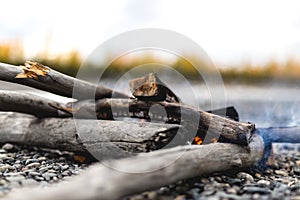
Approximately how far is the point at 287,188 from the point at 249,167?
0.24 m

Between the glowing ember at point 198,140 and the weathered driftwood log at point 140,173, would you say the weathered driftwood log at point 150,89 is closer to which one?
the glowing ember at point 198,140

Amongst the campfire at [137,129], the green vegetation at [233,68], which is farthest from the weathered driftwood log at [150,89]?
the green vegetation at [233,68]

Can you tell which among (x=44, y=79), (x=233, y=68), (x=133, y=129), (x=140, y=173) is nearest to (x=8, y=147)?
(x=44, y=79)

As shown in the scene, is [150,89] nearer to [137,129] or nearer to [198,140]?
[137,129]

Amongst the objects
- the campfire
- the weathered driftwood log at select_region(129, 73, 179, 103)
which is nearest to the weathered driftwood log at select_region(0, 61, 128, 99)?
the campfire

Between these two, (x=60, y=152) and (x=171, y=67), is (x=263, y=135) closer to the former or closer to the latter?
(x=171, y=67)

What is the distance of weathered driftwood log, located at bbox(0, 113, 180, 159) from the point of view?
146 centimetres

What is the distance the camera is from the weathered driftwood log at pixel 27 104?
173cm

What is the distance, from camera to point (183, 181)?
1.26 m

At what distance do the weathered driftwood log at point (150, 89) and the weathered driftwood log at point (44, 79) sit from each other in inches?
11.3

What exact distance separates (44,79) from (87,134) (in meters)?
0.31

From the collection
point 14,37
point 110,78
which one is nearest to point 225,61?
point 110,78

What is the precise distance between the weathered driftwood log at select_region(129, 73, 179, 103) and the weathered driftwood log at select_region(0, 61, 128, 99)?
0.29m

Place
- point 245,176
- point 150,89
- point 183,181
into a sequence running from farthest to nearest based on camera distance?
point 150,89 → point 245,176 → point 183,181
